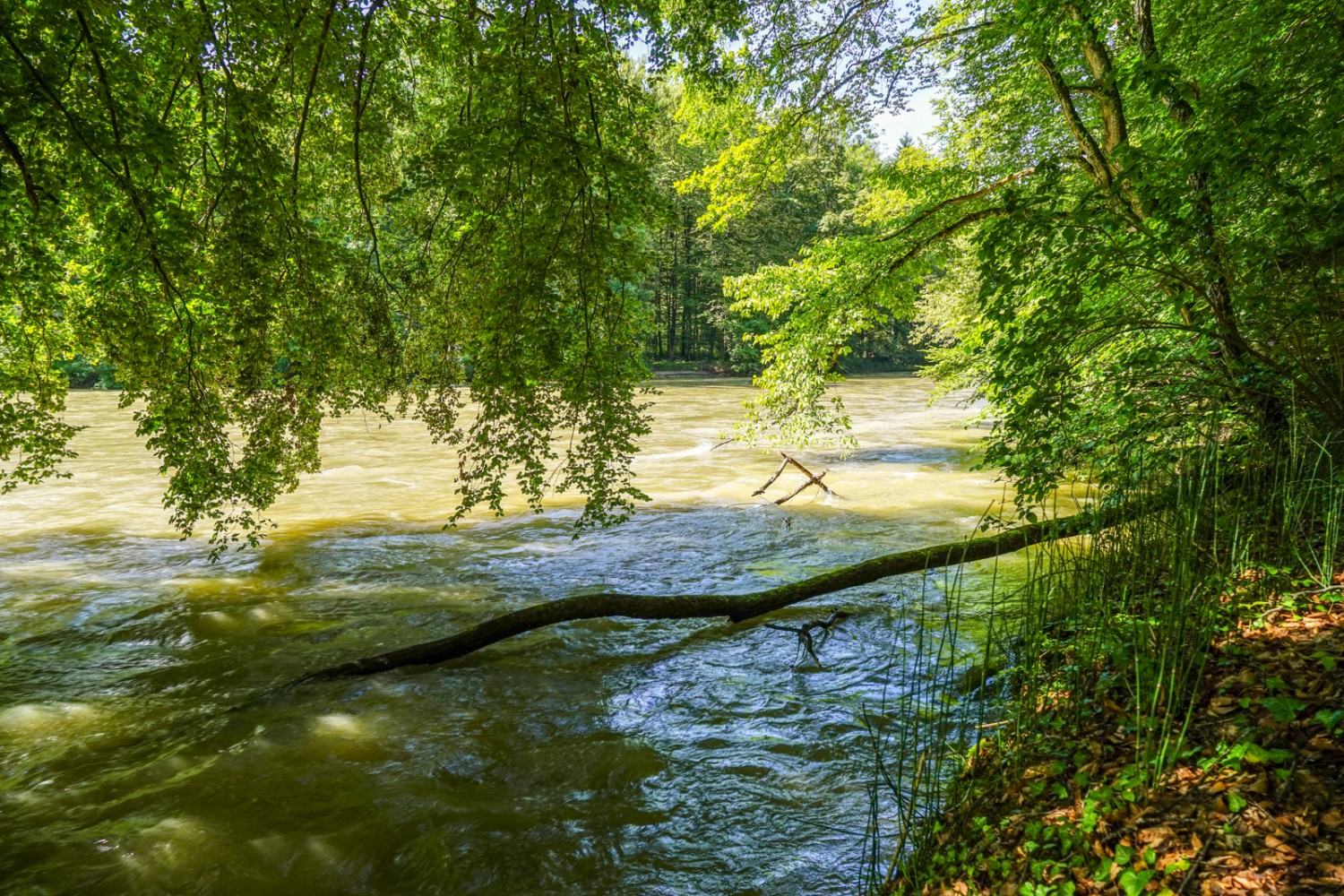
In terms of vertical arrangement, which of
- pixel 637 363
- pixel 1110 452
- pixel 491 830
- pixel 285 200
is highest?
pixel 285 200

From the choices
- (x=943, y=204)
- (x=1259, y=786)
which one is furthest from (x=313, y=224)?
(x=943, y=204)

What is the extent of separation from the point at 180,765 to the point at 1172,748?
6.49 metres

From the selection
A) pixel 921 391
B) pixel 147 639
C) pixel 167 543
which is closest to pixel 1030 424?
pixel 147 639

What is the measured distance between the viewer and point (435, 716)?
5840 mm

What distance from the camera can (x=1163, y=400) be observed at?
6.02 metres

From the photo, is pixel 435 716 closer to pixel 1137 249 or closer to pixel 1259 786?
pixel 1259 786

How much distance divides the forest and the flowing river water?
0.15 ft

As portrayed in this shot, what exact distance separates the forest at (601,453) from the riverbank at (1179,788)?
0.02 meters

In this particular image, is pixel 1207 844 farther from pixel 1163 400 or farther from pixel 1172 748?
pixel 1163 400

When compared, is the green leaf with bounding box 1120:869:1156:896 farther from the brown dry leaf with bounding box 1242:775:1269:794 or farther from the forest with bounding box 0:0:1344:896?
the brown dry leaf with bounding box 1242:775:1269:794

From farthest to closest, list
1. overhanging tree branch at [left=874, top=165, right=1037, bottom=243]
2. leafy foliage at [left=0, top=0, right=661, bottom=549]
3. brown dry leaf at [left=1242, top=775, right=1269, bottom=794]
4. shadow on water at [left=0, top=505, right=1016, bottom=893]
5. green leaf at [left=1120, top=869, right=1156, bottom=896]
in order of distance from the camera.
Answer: overhanging tree branch at [left=874, top=165, right=1037, bottom=243] → leafy foliage at [left=0, top=0, right=661, bottom=549] → shadow on water at [left=0, top=505, right=1016, bottom=893] → brown dry leaf at [left=1242, top=775, right=1269, bottom=794] → green leaf at [left=1120, top=869, right=1156, bottom=896]

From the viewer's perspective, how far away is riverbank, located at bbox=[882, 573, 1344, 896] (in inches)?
95.5

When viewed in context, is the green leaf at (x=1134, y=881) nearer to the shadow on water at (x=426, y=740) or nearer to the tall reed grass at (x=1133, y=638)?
the tall reed grass at (x=1133, y=638)

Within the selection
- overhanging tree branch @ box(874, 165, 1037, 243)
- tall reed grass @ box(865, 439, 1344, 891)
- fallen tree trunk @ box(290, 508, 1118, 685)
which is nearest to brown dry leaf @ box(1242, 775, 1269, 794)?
tall reed grass @ box(865, 439, 1344, 891)
